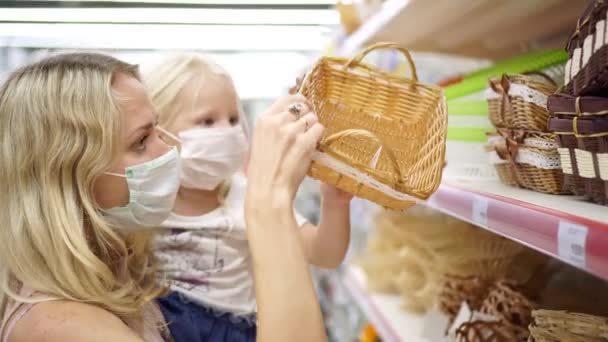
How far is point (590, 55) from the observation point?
798mm

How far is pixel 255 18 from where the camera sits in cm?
233

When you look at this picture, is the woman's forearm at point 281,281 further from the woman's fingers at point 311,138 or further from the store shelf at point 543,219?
the store shelf at point 543,219

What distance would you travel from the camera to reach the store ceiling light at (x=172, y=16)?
186cm

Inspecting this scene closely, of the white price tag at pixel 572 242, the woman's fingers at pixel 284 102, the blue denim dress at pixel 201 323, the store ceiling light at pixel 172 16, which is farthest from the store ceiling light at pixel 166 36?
the white price tag at pixel 572 242

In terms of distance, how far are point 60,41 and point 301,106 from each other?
137cm

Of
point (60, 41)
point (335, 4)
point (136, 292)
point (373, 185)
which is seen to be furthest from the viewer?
point (335, 4)

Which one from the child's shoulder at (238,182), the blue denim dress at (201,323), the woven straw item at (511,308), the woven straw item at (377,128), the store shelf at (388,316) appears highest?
the woven straw item at (377,128)

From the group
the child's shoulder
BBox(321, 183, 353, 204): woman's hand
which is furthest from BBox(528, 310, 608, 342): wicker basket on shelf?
the child's shoulder

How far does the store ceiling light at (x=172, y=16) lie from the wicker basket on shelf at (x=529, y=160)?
1301 millimetres

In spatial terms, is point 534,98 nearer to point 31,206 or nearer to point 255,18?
point 31,206

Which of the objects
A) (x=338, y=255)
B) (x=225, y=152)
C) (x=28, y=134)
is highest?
(x=28, y=134)

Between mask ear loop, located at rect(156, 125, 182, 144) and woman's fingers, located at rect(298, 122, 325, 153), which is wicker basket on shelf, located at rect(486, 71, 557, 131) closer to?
woman's fingers, located at rect(298, 122, 325, 153)

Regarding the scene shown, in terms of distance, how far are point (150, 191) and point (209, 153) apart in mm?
325

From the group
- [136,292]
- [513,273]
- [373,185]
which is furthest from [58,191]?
[513,273]
